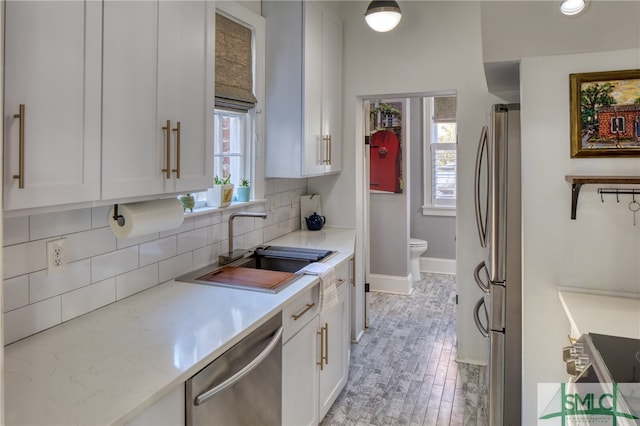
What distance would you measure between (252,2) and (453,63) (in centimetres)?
151

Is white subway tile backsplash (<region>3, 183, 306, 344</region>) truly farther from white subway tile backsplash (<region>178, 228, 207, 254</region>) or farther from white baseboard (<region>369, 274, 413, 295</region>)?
white baseboard (<region>369, 274, 413, 295</region>)

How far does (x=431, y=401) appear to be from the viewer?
2.62m

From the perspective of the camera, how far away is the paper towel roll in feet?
5.10

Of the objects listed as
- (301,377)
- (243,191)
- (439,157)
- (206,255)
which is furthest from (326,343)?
(439,157)

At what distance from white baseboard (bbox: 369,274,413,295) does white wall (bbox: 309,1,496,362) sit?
1.55m

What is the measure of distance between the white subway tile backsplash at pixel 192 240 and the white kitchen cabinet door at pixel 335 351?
756 millimetres

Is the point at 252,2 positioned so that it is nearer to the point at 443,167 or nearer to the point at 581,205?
the point at 581,205

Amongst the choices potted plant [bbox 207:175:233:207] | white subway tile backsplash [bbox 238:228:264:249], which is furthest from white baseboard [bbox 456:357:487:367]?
potted plant [bbox 207:175:233:207]

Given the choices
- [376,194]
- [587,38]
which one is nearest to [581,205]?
[587,38]

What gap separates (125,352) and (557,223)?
72.7 inches

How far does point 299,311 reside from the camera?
76.4 inches

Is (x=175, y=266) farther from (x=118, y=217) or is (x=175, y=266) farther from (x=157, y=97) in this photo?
(x=157, y=97)

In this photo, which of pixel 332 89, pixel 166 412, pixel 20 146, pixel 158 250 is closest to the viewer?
pixel 20 146

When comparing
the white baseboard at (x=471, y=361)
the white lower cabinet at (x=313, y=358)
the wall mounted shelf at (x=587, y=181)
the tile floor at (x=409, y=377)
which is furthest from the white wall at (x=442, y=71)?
the wall mounted shelf at (x=587, y=181)
